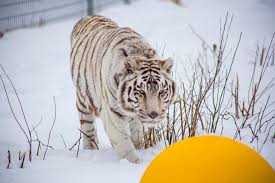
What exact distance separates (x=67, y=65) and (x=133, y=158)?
429 centimetres

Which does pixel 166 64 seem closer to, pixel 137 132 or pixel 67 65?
pixel 137 132

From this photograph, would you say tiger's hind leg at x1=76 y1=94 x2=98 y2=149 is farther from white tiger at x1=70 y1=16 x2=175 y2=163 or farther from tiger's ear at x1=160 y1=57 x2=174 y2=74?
tiger's ear at x1=160 y1=57 x2=174 y2=74

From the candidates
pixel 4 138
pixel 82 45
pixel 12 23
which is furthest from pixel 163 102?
pixel 12 23

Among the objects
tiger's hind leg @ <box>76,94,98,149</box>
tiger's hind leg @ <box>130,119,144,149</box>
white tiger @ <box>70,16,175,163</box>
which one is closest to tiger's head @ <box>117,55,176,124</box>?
white tiger @ <box>70,16,175,163</box>

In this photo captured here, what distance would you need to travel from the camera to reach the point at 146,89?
2854 mm

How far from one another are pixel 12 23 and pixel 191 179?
25.5ft

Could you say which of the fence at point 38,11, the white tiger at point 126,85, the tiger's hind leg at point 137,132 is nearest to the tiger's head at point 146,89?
the white tiger at point 126,85

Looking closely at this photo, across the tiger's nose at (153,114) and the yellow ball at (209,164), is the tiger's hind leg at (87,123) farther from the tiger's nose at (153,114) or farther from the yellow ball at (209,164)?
the yellow ball at (209,164)

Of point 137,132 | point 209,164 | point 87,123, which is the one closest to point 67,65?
point 87,123

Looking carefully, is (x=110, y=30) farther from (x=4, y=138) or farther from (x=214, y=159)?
(x=214, y=159)

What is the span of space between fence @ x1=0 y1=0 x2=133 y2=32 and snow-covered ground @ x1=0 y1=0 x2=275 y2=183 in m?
0.29

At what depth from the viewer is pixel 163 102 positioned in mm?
2898

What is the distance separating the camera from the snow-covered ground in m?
2.88

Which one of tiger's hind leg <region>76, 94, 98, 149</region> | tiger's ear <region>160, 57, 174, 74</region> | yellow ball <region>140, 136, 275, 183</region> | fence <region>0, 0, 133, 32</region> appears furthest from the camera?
fence <region>0, 0, 133, 32</region>
